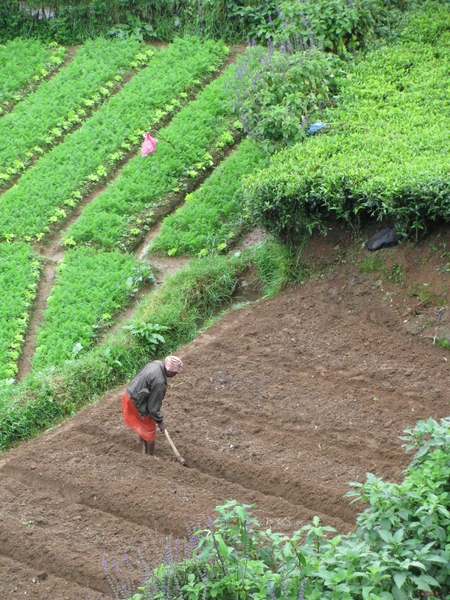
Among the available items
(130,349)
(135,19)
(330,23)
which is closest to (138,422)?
(130,349)

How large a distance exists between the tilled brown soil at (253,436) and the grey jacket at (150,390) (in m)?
0.53

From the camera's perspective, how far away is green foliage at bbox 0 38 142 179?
1491 centimetres

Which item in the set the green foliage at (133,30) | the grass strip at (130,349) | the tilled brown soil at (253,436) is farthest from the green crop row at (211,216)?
the green foliage at (133,30)

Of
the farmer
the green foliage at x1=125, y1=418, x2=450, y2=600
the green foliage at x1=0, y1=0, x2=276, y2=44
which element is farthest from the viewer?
the green foliage at x1=0, y1=0, x2=276, y2=44

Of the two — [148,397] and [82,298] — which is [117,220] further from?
[148,397]

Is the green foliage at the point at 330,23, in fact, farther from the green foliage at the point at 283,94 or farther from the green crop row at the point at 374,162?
the green crop row at the point at 374,162

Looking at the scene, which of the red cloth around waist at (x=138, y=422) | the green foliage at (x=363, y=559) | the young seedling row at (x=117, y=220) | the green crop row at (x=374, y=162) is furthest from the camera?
the young seedling row at (x=117, y=220)

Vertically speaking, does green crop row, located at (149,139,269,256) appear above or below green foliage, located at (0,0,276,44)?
below

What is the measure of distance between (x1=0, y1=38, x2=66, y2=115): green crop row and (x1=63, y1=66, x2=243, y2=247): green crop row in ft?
9.85

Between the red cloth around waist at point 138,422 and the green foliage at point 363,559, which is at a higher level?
the green foliage at point 363,559

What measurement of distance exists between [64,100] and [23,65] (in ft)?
4.84

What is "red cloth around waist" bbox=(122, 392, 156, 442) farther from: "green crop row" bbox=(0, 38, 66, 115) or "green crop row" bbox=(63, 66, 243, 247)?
"green crop row" bbox=(0, 38, 66, 115)

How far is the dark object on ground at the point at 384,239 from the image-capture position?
35.0 ft

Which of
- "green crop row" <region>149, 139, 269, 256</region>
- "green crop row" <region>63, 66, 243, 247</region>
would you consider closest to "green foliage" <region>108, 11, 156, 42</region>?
"green crop row" <region>63, 66, 243, 247</region>
